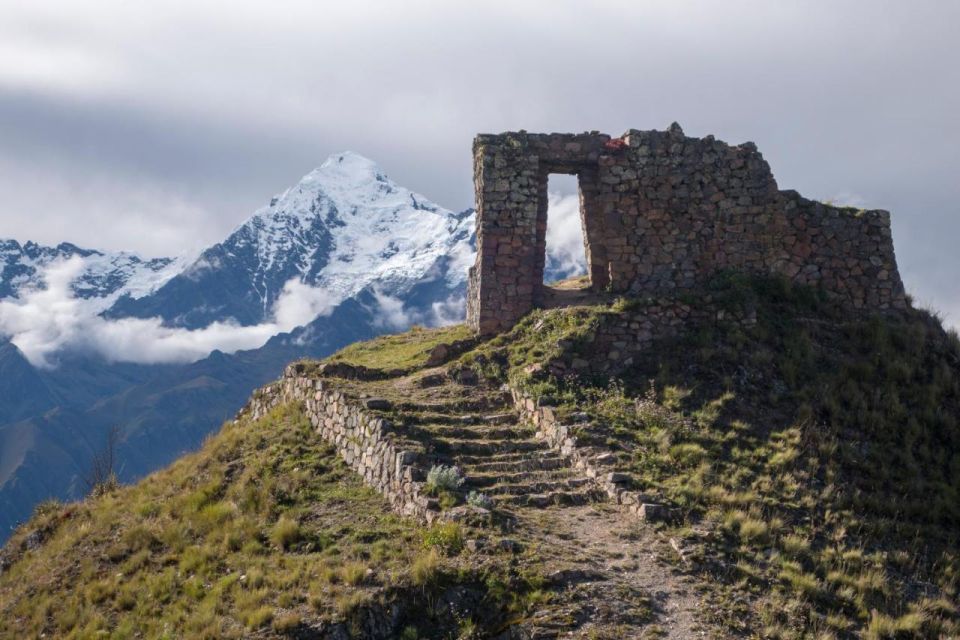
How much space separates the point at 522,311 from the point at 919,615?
1141cm

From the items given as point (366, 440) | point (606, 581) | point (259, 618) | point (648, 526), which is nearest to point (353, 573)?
point (259, 618)

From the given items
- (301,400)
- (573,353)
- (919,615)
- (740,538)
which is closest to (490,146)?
(573,353)

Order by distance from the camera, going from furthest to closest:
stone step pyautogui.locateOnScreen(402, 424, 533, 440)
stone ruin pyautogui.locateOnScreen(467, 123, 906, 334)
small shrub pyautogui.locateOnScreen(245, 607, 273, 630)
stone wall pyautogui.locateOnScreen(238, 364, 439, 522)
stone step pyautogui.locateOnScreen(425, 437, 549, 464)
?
stone ruin pyautogui.locateOnScreen(467, 123, 906, 334), stone step pyautogui.locateOnScreen(402, 424, 533, 440), stone step pyautogui.locateOnScreen(425, 437, 549, 464), stone wall pyautogui.locateOnScreen(238, 364, 439, 522), small shrub pyautogui.locateOnScreen(245, 607, 273, 630)

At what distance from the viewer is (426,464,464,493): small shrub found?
13539 mm

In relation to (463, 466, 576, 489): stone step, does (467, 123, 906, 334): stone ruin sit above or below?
above

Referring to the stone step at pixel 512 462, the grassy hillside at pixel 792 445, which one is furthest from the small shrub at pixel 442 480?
the grassy hillside at pixel 792 445

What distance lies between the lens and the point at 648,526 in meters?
13.0

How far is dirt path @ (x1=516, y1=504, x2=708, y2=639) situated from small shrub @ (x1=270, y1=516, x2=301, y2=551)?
11.8 ft

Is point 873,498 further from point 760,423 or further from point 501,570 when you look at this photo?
point 501,570

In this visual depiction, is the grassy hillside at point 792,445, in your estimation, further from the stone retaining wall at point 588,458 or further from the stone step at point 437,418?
the stone step at point 437,418

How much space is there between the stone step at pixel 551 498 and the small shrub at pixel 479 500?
0.48 m

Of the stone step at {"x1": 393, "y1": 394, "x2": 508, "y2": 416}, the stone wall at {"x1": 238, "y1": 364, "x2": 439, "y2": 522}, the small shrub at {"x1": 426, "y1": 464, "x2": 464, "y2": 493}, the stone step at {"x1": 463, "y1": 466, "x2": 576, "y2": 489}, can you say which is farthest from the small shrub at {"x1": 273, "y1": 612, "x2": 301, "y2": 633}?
the stone step at {"x1": 393, "y1": 394, "x2": 508, "y2": 416}

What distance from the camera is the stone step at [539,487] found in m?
14.1

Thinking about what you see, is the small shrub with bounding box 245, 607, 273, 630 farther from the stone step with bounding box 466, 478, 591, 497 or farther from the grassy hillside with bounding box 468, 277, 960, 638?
the grassy hillside with bounding box 468, 277, 960, 638
